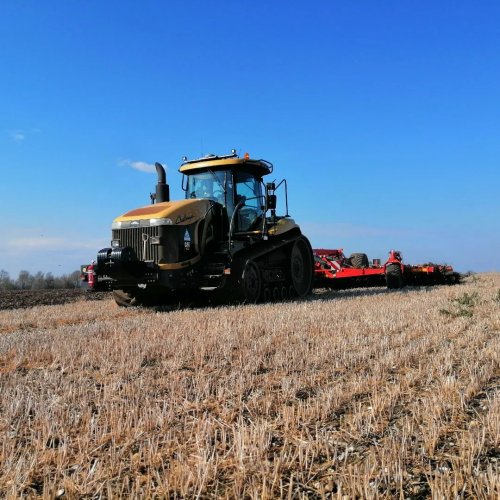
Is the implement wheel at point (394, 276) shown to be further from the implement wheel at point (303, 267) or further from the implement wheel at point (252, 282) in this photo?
the implement wheel at point (252, 282)

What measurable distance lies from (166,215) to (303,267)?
4.89 m

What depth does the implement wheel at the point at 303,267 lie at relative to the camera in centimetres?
1336

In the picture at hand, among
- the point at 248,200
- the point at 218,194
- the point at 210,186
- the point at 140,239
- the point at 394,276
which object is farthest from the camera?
the point at 394,276

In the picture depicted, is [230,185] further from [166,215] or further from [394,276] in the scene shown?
[394,276]

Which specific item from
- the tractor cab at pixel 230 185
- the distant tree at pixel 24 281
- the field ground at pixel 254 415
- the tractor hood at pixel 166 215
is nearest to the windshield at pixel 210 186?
the tractor cab at pixel 230 185

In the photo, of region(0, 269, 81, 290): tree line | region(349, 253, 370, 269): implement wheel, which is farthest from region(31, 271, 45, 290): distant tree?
region(349, 253, 370, 269): implement wheel

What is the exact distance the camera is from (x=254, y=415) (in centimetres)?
335

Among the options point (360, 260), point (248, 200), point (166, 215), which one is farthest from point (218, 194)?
point (360, 260)

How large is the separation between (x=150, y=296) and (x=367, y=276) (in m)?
7.39

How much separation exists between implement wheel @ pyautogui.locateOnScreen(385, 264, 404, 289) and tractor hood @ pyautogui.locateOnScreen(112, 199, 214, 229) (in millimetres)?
6477

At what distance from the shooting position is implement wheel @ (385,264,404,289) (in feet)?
49.1

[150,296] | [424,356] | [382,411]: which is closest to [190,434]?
[382,411]

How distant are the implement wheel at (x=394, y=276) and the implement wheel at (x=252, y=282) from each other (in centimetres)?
509

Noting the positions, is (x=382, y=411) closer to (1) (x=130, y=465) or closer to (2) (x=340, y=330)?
(1) (x=130, y=465)
